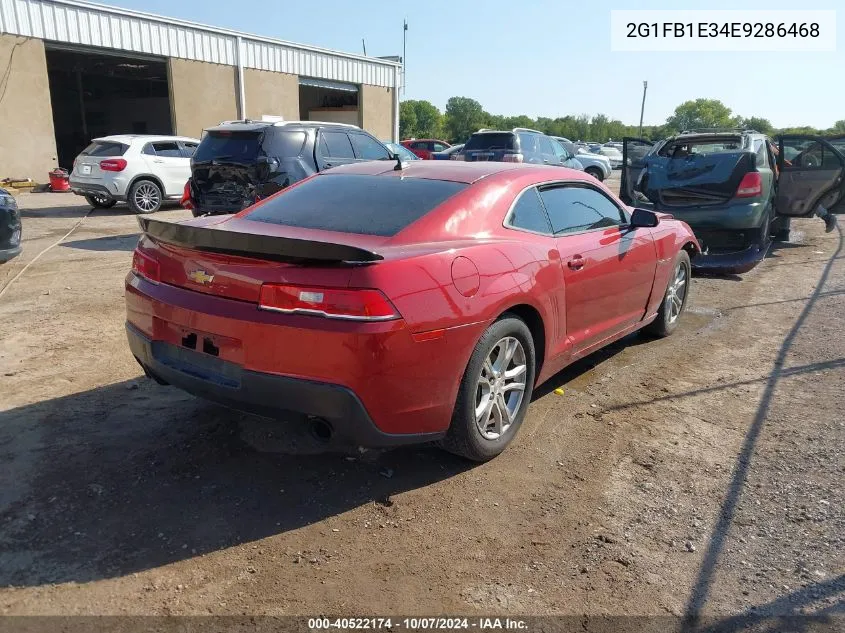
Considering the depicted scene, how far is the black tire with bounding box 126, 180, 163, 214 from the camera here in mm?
13438

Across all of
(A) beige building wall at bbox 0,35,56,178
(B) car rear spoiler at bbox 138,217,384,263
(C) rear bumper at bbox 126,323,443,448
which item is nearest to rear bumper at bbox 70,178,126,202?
(A) beige building wall at bbox 0,35,56,178

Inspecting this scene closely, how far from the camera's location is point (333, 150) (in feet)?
32.8

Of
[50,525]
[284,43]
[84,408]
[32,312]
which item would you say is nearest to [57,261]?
[32,312]

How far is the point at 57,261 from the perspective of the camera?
28.9 ft

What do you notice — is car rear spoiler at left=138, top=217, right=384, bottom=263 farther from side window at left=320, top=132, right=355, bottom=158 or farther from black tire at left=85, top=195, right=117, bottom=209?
black tire at left=85, top=195, right=117, bottom=209

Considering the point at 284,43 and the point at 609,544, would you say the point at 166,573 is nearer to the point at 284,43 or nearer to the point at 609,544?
the point at 609,544

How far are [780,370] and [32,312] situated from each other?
640 cm

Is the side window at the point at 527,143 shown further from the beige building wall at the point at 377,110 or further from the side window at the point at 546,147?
the beige building wall at the point at 377,110

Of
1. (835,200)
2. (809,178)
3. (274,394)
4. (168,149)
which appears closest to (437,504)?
(274,394)

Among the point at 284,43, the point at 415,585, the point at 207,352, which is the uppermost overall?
the point at 284,43

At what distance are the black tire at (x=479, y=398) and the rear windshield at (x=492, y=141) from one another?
12.9 m

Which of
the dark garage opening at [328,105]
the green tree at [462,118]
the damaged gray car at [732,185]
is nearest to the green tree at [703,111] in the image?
the green tree at [462,118]

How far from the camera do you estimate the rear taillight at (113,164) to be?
13.2 metres

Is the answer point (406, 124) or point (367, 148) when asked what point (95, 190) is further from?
point (406, 124)
